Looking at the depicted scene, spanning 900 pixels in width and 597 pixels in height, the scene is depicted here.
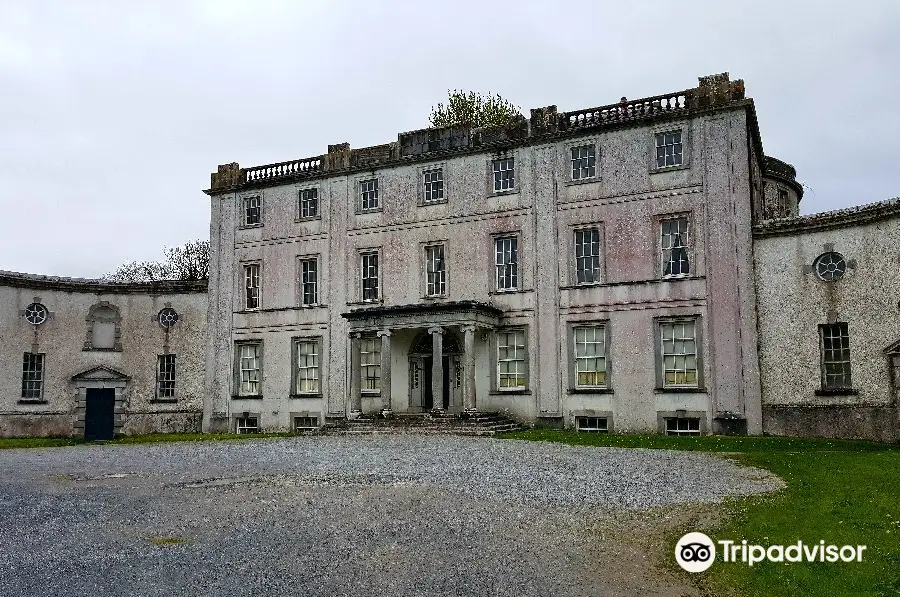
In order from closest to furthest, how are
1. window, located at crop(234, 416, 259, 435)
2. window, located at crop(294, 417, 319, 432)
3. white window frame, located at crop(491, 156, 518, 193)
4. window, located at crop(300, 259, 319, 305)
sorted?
white window frame, located at crop(491, 156, 518, 193)
window, located at crop(294, 417, 319, 432)
window, located at crop(300, 259, 319, 305)
window, located at crop(234, 416, 259, 435)

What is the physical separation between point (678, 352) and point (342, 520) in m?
17.4

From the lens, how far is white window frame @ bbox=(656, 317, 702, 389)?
24.6 meters

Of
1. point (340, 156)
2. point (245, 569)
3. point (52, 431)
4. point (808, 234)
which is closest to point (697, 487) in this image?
point (245, 569)

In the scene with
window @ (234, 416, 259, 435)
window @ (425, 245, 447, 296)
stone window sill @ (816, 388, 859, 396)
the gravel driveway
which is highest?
window @ (425, 245, 447, 296)

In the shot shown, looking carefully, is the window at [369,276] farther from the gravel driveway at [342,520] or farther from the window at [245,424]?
the gravel driveway at [342,520]

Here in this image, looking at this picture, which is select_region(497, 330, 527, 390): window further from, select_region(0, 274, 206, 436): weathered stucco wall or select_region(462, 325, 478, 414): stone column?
select_region(0, 274, 206, 436): weathered stucco wall

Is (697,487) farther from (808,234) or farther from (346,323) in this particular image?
(346,323)

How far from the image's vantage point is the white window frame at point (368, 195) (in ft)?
101

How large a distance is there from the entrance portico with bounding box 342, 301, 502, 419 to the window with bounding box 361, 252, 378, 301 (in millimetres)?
1782

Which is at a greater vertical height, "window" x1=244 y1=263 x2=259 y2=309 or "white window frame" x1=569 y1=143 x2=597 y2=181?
"white window frame" x1=569 y1=143 x2=597 y2=181

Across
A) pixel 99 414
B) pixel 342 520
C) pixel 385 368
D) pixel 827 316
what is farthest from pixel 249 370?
pixel 342 520

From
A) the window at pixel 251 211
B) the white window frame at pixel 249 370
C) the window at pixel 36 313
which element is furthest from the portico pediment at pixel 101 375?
the window at pixel 251 211

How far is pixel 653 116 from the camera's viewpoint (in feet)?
84.4

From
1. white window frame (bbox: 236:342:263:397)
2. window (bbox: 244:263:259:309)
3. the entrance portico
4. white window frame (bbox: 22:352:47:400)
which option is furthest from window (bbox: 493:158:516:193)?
white window frame (bbox: 22:352:47:400)
